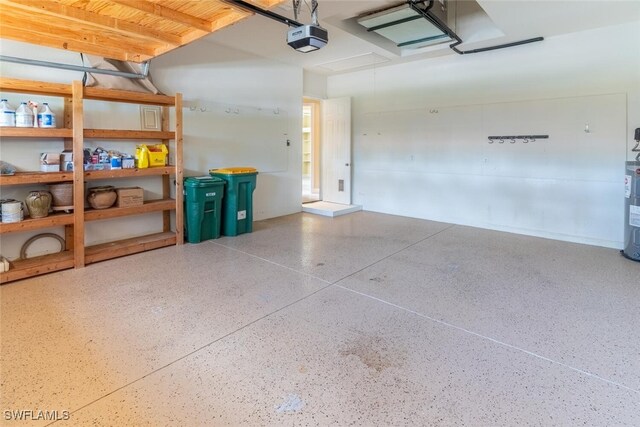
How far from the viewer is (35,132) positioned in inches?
134

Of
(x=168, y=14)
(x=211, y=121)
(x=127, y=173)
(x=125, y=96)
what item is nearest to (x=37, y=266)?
(x=127, y=173)

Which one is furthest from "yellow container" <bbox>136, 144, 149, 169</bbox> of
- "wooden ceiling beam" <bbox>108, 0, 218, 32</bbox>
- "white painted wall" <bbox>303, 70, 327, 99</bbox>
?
"white painted wall" <bbox>303, 70, 327, 99</bbox>

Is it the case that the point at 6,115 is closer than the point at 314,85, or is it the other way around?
the point at 6,115

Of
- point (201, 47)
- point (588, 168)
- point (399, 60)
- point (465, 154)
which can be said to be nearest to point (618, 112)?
point (588, 168)

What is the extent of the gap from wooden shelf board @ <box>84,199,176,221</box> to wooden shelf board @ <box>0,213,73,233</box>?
192 millimetres

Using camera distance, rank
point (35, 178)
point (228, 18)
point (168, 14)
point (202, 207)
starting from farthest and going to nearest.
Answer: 1. point (202, 207)
2. point (35, 178)
3. point (228, 18)
4. point (168, 14)

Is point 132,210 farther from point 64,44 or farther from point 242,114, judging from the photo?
point 242,114

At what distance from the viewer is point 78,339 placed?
241cm

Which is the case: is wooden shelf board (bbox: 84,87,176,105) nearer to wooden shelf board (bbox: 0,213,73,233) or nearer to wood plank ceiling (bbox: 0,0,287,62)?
wood plank ceiling (bbox: 0,0,287,62)

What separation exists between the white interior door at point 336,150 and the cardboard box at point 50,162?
5009 millimetres

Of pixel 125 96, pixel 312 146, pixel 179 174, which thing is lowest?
pixel 179 174

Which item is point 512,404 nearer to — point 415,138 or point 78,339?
point 78,339

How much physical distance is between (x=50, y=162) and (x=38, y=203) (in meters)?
0.45

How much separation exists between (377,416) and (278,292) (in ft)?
5.42
